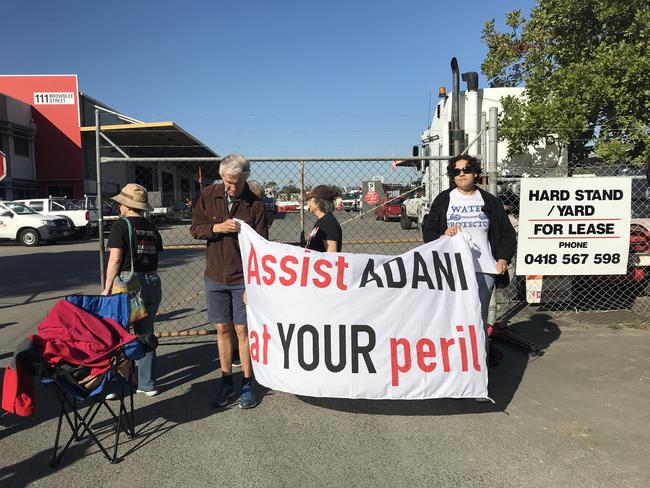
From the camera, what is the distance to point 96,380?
124 inches

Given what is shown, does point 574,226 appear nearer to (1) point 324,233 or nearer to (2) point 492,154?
(2) point 492,154

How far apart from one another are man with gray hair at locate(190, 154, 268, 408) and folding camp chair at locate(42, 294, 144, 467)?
678 millimetres

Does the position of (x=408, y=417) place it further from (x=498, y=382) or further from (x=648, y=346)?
(x=648, y=346)

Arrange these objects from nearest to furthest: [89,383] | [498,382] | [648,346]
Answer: [89,383] → [498,382] → [648,346]

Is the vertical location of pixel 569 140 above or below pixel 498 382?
above

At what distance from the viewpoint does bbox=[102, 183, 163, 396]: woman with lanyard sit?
3936 mm

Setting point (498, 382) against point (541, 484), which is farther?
point (498, 382)

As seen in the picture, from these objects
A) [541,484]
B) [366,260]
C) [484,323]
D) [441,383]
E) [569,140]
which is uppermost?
[569,140]

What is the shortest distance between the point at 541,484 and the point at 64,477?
2.80m

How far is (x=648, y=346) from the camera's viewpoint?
5.16 m

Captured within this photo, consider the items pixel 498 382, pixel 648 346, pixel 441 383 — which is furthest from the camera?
A: pixel 648 346

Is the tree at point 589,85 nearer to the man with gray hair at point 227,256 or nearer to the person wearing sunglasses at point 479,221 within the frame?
the person wearing sunglasses at point 479,221

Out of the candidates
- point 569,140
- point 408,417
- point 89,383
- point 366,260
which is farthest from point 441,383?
point 569,140

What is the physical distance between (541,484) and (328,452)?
4.20ft
